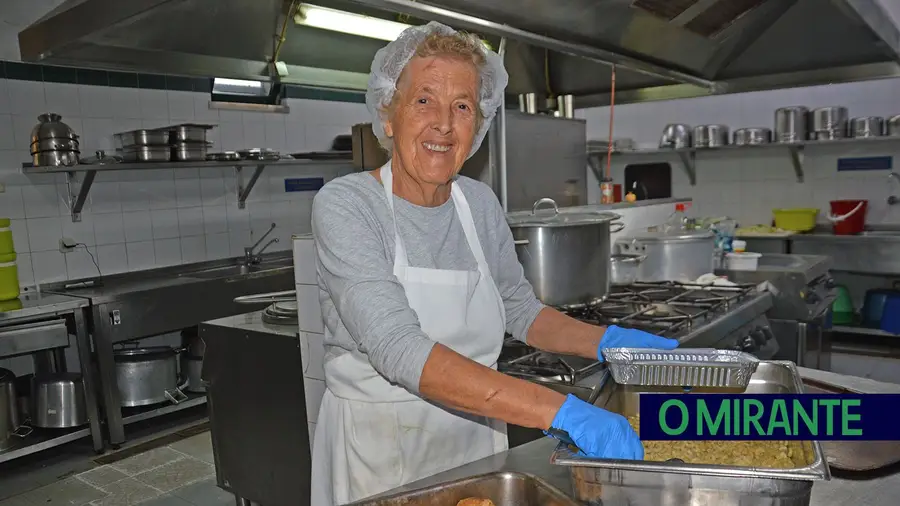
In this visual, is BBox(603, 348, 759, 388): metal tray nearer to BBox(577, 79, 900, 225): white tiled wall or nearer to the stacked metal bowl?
the stacked metal bowl

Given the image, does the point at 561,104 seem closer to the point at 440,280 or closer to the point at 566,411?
the point at 440,280

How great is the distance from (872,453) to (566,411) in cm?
80

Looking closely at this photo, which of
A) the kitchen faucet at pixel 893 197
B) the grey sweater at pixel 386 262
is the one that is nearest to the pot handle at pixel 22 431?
the grey sweater at pixel 386 262

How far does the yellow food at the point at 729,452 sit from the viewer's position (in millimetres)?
1242

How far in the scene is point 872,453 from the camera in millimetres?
1467

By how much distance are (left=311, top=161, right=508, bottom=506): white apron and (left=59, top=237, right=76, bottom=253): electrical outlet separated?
357 cm

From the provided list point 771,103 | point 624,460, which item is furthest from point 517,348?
point 771,103

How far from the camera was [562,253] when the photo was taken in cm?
258

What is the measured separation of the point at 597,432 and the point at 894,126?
552cm

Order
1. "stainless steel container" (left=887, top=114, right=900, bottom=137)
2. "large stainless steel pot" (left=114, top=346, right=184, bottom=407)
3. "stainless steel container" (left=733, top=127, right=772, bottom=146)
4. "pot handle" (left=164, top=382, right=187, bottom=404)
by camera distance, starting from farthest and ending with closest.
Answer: "stainless steel container" (left=733, top=127, right=772, bottom=146), "stainless steel container" (left=887, top=114, right=900, bottom=137), "pot handle" (left=164, top=382, right=187, bottom=404), "large stainless steel pot" (left=114, top=346, right=184, bottom=407)

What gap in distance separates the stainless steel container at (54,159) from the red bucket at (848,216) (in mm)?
5727

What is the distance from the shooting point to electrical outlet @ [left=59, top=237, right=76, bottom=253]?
4.55 meters

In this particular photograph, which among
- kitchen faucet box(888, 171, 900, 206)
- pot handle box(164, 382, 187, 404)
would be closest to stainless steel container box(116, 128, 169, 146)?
pot handle box(164, 382, 187, 404)

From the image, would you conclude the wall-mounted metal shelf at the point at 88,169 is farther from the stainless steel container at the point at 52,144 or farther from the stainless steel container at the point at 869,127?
the stainless steel container at the point at 869,127
